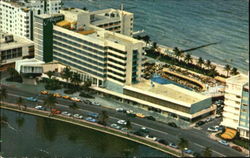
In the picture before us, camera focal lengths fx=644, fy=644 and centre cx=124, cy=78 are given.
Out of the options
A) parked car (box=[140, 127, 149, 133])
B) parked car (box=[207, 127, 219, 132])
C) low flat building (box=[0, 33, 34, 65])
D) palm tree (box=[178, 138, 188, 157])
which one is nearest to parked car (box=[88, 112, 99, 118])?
parked car (box=[140, 127, 149, 133])

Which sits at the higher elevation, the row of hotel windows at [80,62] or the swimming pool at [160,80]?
the row of hotel windows at [80,62]

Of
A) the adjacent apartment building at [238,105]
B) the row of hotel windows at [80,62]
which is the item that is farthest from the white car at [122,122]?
the adjacent apartment building at [238,105]

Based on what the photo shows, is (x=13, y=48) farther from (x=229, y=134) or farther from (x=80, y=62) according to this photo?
(x=229, y=134)

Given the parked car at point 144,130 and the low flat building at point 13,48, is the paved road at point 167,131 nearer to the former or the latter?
the parked car at point 144,130

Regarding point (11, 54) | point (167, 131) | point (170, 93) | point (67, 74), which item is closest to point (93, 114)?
point (67, 74)

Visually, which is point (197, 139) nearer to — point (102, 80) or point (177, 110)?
point (177, 110)
